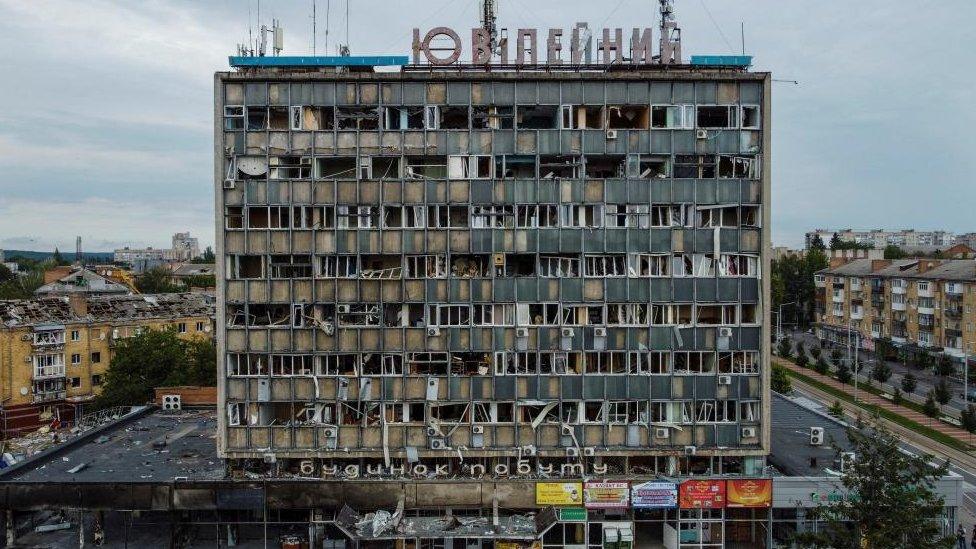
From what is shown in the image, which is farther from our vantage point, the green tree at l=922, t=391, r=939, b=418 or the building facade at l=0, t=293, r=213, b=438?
the building facade at l=0, t=293, r=213, b=438

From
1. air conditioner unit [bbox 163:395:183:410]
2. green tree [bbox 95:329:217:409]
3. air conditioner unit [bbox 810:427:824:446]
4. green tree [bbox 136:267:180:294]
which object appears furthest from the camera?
green tree [bbox 136:267:180:294]

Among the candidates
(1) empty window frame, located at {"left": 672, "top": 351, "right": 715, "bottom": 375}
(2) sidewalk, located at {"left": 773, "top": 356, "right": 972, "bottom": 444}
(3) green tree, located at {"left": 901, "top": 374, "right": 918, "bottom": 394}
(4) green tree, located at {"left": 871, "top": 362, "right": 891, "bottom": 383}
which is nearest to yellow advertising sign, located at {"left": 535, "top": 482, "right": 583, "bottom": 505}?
(1) empty window frame, located at {"left": 672, "top": 351, "right": 715, "bottom": 375}

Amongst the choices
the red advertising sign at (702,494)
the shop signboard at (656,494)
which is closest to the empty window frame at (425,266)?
the shop signboard at (656,494)

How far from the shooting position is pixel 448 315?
32156mm

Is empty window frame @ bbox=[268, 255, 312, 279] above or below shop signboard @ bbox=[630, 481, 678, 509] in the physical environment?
above

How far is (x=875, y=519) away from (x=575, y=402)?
13.5 metres

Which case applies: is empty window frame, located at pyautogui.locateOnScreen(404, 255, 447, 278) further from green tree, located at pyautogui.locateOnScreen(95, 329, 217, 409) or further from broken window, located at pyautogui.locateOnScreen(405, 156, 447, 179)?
green tree, located at pyautogui.locateOnScreen(95, 329, 217, 409)

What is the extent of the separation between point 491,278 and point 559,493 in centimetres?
1122

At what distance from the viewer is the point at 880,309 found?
3821 inches

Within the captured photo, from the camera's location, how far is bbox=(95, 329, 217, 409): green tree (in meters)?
58.3

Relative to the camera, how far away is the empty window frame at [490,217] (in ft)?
105

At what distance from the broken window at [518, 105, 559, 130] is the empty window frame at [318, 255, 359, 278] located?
11206mm

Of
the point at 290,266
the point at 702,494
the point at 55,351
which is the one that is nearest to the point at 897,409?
the point at 702,494

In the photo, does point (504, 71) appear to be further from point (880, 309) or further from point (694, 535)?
point (880, 309)
